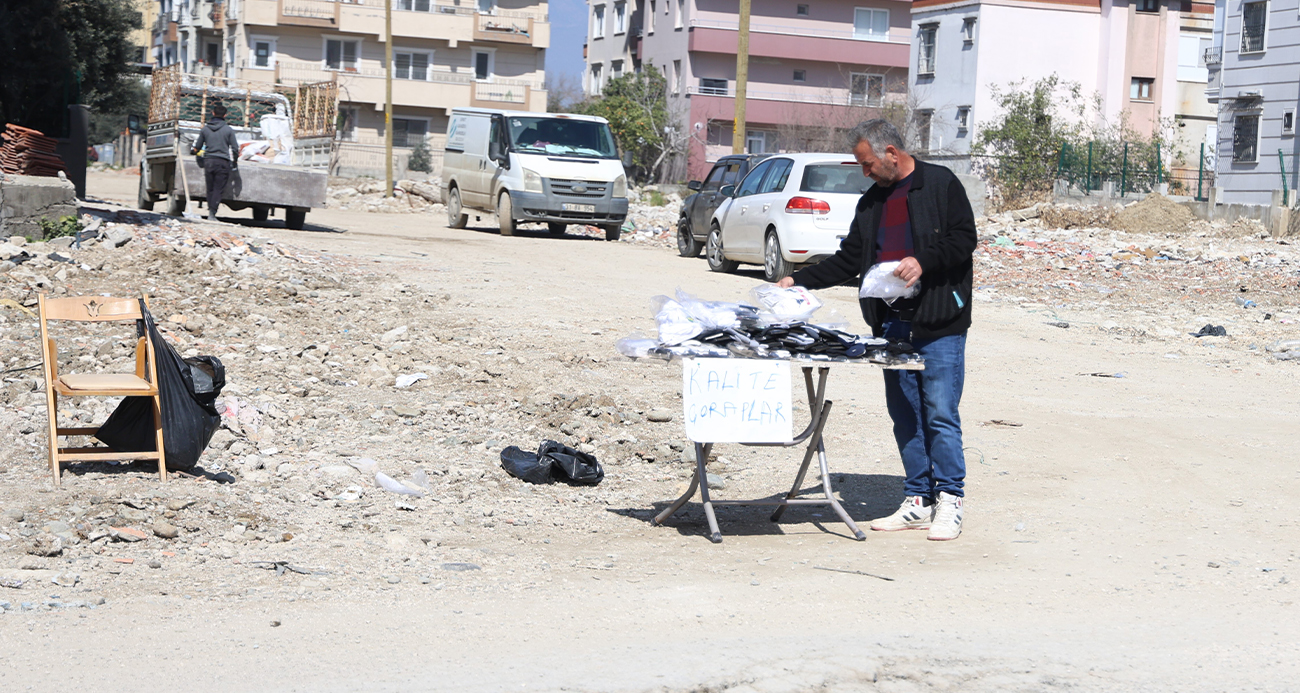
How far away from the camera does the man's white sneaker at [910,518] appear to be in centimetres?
640

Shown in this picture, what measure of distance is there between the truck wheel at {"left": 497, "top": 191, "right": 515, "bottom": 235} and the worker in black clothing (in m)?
4.83

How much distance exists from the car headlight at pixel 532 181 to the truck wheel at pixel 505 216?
0.52 meters

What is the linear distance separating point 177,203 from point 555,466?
18.4 meters

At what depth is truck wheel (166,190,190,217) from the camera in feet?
76.1

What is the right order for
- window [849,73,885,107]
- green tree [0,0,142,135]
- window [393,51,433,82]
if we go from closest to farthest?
1. green tree [0,0,142,135]
2. window [849,73,885,107]
3. window [393,51,433,82]

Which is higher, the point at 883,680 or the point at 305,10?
Result: the point at 305,10

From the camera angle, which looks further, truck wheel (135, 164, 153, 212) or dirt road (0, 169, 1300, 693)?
truck wheel (135, 164, 153, 212)

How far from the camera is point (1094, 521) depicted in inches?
262

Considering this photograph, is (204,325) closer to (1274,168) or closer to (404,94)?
(1274,168)

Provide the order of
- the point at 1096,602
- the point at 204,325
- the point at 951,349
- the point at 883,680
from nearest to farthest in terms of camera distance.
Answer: the point at 883,680 < the point at 1096,602 < the point at 951,349 < the point at 204,325

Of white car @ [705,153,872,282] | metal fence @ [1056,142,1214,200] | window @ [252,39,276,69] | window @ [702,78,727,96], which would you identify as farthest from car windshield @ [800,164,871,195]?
window @ [252,39,276,69]

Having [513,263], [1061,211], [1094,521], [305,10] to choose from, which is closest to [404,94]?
[305,10]

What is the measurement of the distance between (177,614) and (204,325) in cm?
694

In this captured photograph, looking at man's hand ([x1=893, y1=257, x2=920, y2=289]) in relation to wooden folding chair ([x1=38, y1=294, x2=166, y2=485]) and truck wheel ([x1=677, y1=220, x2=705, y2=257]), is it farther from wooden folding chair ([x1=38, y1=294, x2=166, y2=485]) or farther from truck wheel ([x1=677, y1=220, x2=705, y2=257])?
truck wheel ([x1=677, y1=220, x2=705, y2=257])
